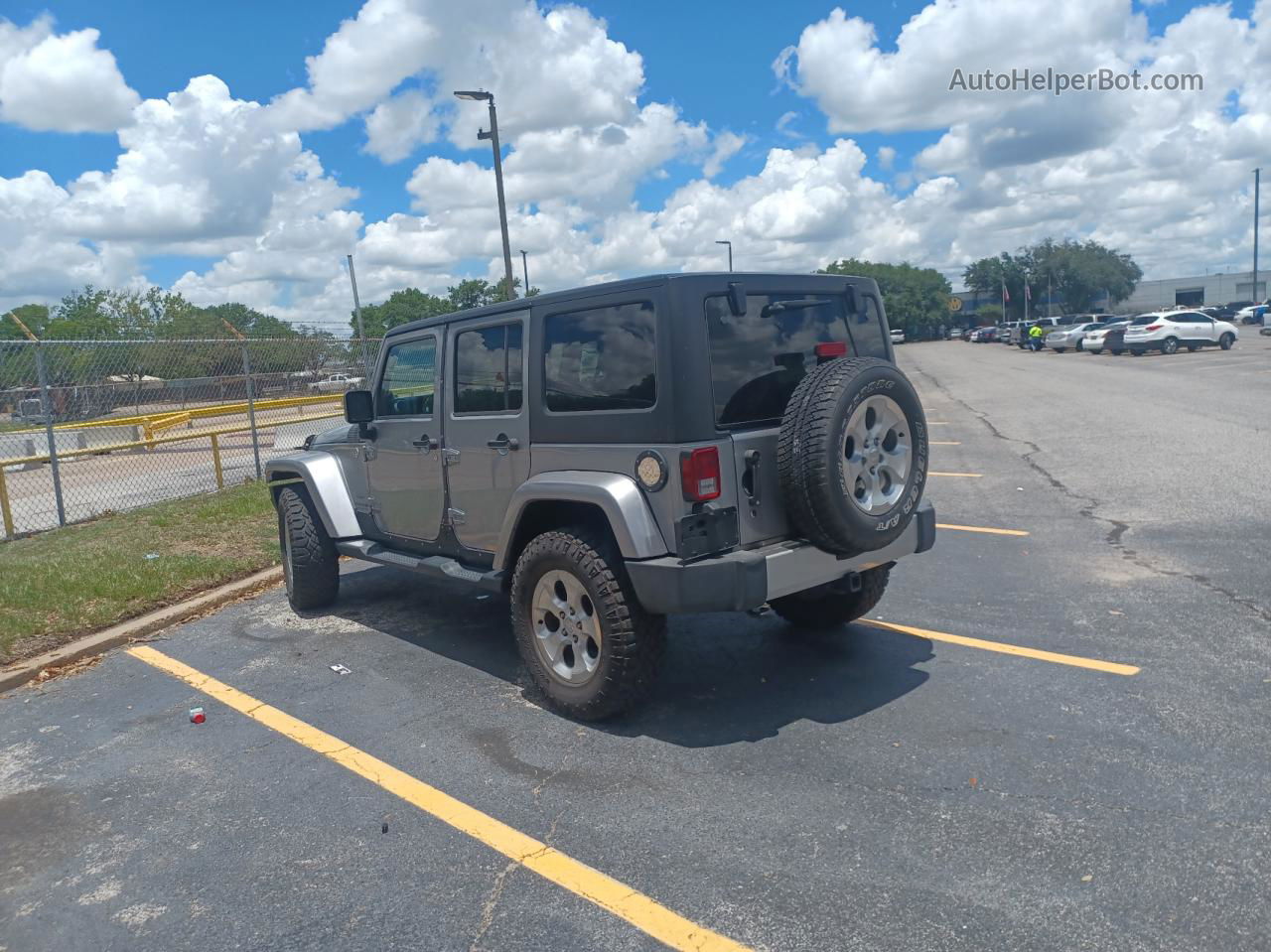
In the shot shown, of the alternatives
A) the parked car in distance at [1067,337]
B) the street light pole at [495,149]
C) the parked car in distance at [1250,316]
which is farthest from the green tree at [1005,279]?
the street light pole at [495,149]

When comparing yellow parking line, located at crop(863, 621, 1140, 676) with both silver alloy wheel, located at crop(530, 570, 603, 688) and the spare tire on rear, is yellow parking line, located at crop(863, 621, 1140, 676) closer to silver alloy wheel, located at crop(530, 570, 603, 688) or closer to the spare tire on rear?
the spare tire on rear

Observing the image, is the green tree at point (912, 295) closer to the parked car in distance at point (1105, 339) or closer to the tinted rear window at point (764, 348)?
the parked car in distance at point (1105, 339)

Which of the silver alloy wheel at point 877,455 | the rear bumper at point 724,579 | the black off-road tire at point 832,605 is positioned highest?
the silver alloy wheel at point 877,455

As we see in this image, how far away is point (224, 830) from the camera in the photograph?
12.3ft

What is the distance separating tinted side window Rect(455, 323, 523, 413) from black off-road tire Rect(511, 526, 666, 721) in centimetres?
88

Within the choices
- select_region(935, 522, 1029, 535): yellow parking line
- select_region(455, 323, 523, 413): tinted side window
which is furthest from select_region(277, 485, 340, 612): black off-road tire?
select_region(935, 522, 1029, 535): yellow parking line

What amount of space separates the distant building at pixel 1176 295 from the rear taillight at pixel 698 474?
105399 mm

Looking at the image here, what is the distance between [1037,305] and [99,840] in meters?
119

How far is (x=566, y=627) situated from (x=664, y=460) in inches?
39.6

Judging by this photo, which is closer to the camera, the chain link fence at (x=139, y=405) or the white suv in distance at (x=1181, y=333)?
the chain link fence at (x=139, y=405)

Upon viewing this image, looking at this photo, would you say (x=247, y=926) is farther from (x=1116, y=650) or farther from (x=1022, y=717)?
(x=1116, y=650)

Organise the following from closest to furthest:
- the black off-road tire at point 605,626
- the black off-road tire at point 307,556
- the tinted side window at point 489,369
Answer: the black off-road tire at point 605,626
the tinted side window at point 489,369
the black off-road tire at point 307,556

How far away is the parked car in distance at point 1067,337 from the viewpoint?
43.5 meters

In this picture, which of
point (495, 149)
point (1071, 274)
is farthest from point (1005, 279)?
point (495, 149)
